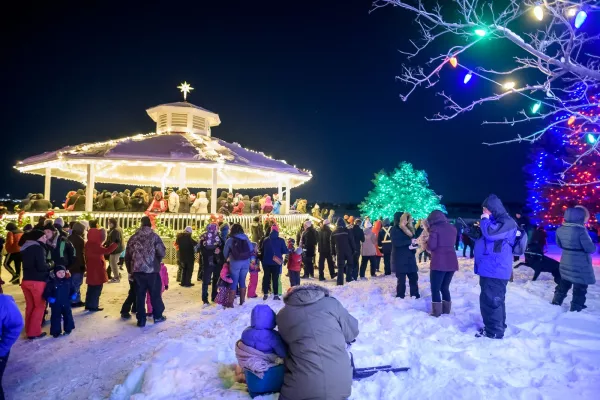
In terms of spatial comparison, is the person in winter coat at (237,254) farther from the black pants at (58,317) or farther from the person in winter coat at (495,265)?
the person in winter coat at (495,265)

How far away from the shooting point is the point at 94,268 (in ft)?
23.8

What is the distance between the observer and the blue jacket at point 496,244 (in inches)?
201

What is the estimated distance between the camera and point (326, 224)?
11.1 metres

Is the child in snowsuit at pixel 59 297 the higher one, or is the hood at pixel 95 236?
the hood at pixel 95 236

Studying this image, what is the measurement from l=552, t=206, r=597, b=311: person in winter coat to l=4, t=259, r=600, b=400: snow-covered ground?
38cm

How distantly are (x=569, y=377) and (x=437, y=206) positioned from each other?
2658cm

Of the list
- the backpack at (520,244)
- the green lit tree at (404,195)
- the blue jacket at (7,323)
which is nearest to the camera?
the blue jacket at (7,323)

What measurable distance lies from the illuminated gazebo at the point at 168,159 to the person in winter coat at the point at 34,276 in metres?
9.44

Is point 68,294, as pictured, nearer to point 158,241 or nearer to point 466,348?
point 158,241

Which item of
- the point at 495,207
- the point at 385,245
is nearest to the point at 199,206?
the point at 385,245

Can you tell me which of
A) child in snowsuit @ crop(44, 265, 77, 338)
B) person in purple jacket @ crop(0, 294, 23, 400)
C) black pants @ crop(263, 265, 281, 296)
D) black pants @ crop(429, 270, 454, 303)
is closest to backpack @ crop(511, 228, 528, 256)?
black pants @ crop(429, 270, 454, 303)

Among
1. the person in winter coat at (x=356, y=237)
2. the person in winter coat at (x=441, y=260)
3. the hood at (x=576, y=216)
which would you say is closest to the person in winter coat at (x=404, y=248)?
the person in winter coat at (x=441, y=260)

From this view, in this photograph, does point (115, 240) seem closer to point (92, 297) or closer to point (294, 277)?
→ point (92, 297)

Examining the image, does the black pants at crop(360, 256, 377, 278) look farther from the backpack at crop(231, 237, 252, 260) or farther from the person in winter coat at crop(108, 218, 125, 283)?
the person in winter coat at crop(108, 218, 125, 283)
